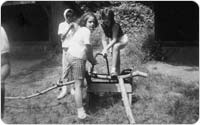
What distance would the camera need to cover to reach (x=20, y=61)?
1112 cm

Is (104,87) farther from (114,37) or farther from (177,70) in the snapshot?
(177,70)

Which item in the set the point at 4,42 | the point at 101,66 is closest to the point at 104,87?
the point at 4,42

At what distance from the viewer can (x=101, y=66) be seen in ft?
28.8

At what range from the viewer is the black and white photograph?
4695 millimetres

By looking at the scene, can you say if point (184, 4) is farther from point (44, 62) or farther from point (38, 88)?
point (38, 88)

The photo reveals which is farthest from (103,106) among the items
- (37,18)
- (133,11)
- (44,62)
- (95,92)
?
(37,18)

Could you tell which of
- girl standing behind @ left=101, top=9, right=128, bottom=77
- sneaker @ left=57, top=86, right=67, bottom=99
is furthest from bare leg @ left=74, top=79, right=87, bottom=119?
sneaker @ left=57, top=86, right=67, bottom=99

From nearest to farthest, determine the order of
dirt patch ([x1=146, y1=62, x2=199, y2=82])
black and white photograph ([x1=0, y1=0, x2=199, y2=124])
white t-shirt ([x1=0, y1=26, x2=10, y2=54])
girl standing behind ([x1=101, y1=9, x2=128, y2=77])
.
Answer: white t-shirt ([x1=0, y1=26, x2=10, y2=54]) < black and white photograph ([x1=0, y1=0, x2=199, y2=124]) < girl standing behind ([x1=101, y1=9, x2=128, y2=77]) < dirt patch ([x1=146, y1=62, x2=199, y2=82])

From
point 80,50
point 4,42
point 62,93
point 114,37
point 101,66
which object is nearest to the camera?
point 4,42

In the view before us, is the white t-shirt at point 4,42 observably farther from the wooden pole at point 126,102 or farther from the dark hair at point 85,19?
the wooden pole at point 126,102

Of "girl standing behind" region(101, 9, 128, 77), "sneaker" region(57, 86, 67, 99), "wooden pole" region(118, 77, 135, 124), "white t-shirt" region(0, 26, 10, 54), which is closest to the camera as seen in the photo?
"white t-shirt" region(0, 26, 10, 54)

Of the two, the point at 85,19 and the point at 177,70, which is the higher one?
the point at 85,19

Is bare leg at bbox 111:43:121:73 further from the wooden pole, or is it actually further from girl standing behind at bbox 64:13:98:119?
girl standing behind at bbox 64:13:98:119

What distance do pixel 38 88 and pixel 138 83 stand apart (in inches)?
A: 79.1
